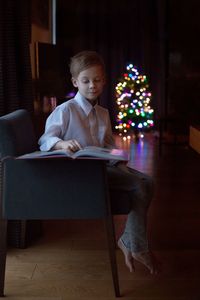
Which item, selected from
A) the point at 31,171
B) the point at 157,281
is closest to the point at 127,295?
the point at 157,281

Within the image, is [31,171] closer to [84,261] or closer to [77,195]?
[77,195]

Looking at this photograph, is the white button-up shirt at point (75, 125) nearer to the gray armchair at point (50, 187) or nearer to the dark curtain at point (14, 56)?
the gray armchair at point (50, 187)

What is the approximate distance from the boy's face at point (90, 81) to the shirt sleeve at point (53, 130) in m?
0.15

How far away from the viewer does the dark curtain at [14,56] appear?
2734 millimetres

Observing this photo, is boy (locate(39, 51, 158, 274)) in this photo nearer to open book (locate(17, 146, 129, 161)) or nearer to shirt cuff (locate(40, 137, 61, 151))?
shirt cuff (locate(40, 137, 61, 151))

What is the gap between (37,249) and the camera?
114 inches

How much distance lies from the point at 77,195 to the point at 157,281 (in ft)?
2.18

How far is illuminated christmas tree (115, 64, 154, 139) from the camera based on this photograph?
7961 millimetres

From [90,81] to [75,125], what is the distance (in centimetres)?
23

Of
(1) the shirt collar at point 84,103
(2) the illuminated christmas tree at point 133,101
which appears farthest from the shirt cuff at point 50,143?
(2) the illuminated christmas tree at point 133,101

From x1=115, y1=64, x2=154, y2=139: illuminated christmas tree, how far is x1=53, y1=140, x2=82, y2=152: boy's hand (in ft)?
18.9

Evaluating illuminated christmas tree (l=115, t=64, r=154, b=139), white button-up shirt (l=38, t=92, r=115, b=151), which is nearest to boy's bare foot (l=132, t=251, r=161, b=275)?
white button-up shirt (l=38, t=92, r=115, b=151)

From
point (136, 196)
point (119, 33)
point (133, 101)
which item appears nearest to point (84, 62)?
point (136, 196)

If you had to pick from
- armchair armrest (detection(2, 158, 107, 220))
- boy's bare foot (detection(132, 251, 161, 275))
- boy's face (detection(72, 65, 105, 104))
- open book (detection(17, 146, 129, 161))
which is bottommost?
boy's bare foot (detection(132, 251, 161, 275))
